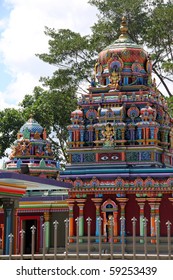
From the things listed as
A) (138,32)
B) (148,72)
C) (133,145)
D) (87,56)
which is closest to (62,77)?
(87,56)

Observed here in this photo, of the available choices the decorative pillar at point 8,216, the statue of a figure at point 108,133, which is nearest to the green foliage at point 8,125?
the statue of a figure at point 108,133

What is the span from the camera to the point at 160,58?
3884cm

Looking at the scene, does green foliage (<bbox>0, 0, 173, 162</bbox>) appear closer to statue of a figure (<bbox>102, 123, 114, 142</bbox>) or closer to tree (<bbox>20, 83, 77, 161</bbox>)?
tree (<bbox>20, 83, 77, 161</bbox>)

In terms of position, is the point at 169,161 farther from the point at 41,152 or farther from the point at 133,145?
the point at 41,152

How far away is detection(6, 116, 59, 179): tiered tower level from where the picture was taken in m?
34.8

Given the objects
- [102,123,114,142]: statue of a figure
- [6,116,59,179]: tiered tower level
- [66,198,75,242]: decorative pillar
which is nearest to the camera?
[66,198,75,242]: decorative pillar

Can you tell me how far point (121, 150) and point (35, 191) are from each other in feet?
19.1

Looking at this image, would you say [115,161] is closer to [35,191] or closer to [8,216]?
[35,191]

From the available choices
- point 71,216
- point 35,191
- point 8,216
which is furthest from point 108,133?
point 8,216

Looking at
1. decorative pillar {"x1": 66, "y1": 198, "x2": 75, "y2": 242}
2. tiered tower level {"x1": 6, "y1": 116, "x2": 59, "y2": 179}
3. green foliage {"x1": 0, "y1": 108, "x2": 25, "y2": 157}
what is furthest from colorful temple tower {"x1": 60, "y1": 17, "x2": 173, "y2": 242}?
green foliage {"x1": 0, "y1": 108, "x2": 25, "y2": 157}

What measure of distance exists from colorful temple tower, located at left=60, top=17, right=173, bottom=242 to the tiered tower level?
6772mm

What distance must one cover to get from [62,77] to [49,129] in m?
5.95

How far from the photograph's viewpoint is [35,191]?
102ft

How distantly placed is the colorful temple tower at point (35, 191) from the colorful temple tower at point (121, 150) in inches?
67.2
